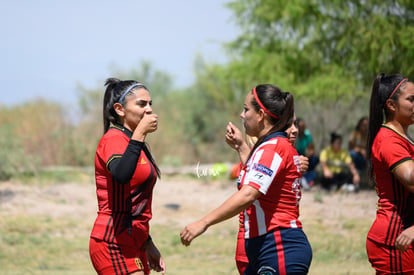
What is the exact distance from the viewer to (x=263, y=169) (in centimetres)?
386

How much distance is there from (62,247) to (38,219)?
244 centimetres

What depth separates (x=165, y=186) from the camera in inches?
653

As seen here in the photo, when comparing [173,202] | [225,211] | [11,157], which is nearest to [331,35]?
[173,202]

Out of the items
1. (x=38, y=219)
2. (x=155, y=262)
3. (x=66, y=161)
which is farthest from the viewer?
(x=66, y=161)

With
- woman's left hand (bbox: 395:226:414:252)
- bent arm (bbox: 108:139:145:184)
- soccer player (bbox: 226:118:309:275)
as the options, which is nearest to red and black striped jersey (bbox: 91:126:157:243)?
bent arm (bbox: 108:139:145:184)

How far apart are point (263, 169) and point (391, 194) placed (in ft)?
3.42

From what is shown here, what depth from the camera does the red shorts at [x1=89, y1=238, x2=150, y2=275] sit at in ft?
13.8

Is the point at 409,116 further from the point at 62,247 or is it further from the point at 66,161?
the point at 66,161

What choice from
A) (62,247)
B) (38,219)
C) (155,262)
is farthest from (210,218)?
(38,219)

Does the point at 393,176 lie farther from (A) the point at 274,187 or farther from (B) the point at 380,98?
(A) the point at 274,187

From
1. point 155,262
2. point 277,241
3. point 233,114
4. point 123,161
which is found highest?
point 123,161

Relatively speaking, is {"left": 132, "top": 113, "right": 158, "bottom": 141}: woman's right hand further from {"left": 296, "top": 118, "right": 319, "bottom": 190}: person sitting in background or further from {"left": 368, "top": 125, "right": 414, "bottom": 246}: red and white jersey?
{"left": 296, "top": 118, "right": 319, "bottom": 190}: person sitting in background

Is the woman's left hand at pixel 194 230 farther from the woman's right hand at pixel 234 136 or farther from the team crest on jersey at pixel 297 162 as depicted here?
the woman's right hand at pixel 234 136

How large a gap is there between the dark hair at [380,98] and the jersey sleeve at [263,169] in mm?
992
